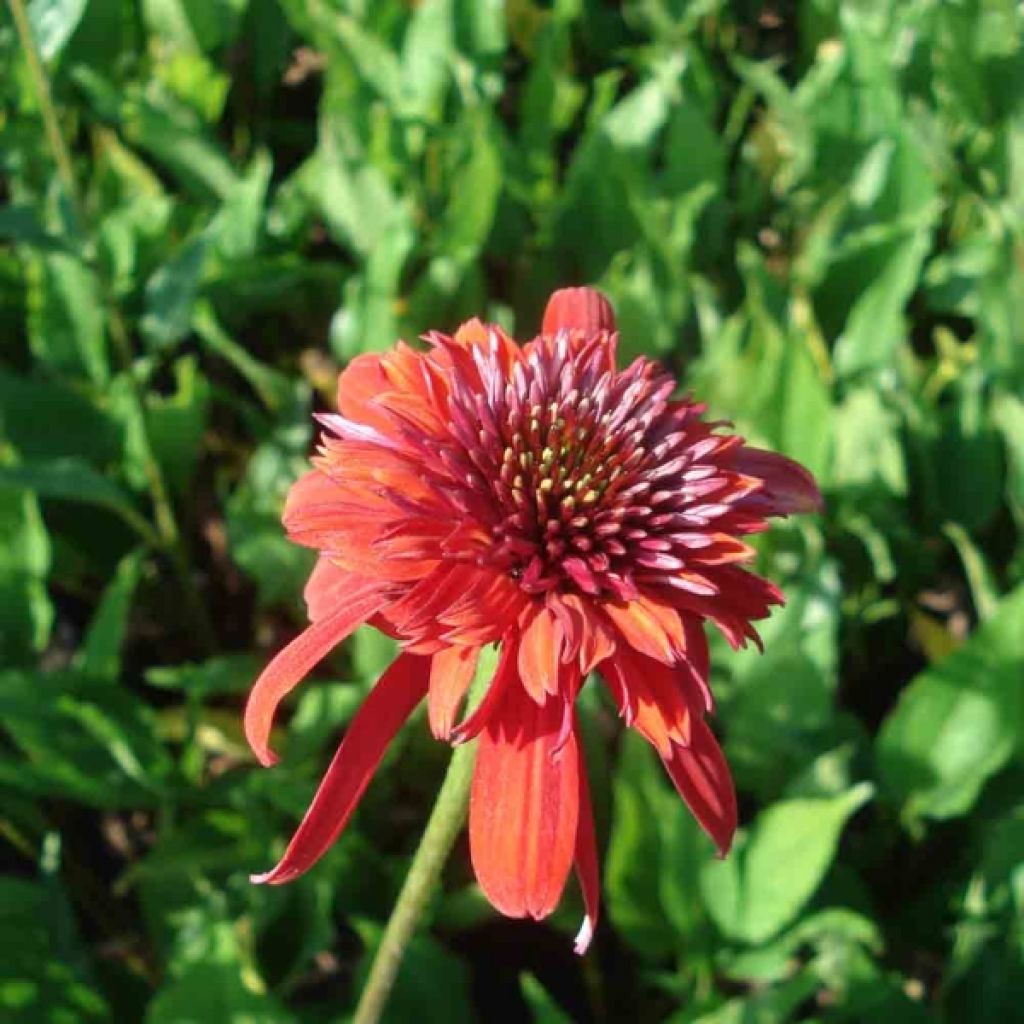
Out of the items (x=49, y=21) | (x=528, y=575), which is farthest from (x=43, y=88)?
(x=528, y=575)

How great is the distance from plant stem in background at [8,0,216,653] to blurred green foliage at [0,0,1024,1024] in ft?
0.05

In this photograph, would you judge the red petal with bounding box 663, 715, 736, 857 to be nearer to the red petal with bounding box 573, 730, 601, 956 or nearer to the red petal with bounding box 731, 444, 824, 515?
the red petal with bounding box 573, 730, 601, 956

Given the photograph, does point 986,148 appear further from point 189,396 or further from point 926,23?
point 189,396

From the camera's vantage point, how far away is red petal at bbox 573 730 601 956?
0.69m

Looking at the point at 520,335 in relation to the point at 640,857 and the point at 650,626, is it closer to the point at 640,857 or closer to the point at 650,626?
the point at 640,857

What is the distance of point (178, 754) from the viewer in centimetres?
162

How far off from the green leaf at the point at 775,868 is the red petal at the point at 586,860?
1.75 ft

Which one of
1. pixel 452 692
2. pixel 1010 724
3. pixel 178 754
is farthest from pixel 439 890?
pixel 452 692

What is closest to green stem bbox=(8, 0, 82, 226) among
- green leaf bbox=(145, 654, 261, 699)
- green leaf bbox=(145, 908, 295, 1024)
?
green leaf bbox=(145, 654, 261, 699)

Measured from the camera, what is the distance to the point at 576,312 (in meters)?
0.87

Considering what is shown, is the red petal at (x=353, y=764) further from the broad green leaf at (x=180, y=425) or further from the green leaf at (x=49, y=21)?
the broad green leaf at (x=180, y=425)

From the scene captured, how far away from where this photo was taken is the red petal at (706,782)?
2.36 feet

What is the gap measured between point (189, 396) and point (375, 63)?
706 mm

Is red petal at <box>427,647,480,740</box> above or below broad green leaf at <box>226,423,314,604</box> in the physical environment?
below
